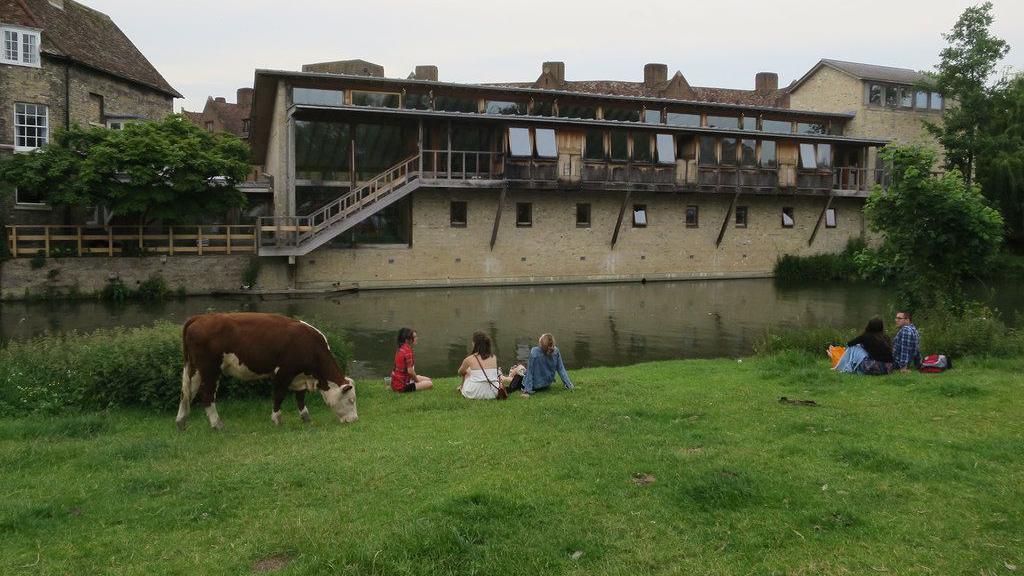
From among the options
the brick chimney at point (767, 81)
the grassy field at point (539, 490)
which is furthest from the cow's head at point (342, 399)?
the brick chimney at point (767, 81)

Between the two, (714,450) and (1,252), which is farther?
(1,252)

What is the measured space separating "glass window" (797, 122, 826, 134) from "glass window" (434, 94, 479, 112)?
61.7 feet

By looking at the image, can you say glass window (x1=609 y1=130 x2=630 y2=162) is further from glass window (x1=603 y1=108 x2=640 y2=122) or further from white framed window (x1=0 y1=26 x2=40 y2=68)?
white framed window (x1=0 y1=26 x2=40 y2=68)

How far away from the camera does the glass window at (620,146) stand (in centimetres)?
3553

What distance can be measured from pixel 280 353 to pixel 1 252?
23567mm

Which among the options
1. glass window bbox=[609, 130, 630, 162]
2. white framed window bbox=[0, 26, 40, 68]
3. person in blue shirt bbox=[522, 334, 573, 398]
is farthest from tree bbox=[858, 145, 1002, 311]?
white framed window bbox=[0, 26, 40, 68]

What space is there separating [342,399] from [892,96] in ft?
145

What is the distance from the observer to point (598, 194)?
118ft

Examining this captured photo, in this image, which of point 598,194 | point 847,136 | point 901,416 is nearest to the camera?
point 901,416

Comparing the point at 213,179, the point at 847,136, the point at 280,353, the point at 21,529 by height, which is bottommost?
the point at 21,529

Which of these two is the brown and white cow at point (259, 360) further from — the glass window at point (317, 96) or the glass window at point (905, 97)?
the glass window at point (905, 97)

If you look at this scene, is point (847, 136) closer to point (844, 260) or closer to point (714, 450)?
point (844, 260)

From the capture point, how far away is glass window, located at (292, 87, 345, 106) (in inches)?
1273

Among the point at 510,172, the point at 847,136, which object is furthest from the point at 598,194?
the point at 847,136
